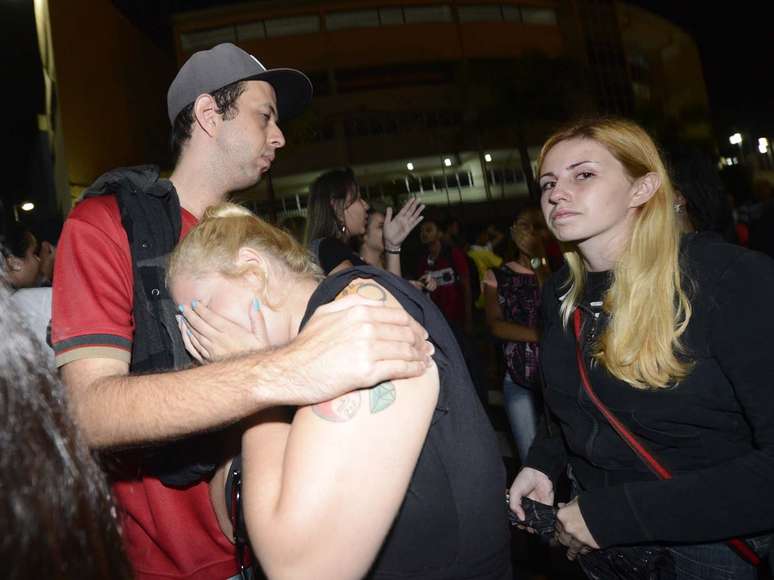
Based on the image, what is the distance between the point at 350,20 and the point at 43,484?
46.2 metres

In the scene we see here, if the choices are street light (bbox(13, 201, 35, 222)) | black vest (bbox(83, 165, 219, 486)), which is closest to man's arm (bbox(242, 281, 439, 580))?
black vest (bbox(83, 165, 219, 486))

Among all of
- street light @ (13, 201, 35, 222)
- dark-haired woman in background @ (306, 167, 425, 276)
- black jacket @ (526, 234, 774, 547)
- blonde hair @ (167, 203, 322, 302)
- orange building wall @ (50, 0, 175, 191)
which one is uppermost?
orange building wall @ (50, 0, 175, 191)

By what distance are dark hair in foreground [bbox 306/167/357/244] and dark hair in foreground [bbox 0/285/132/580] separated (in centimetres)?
323

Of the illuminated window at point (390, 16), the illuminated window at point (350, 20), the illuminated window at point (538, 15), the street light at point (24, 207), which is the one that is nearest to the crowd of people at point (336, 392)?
the street light at point (24, 207)

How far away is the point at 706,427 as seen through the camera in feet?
5.72

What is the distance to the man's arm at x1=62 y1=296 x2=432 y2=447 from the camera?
112 cm

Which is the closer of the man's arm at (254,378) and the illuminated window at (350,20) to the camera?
the man's arm at (254,378)

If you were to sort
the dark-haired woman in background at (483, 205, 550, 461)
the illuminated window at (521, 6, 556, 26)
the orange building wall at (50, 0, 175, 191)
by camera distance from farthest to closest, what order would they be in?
1. the illuminated window at (521, 6, 556, 26)
2. the orange building wall at (50, 0, 175, 191)
3. the dark-haired woman in background at (483, 205, 550, 461)

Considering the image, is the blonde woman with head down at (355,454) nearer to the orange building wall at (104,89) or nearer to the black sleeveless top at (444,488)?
the black sleeveless top at (444,488)

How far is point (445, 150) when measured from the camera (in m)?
44.5

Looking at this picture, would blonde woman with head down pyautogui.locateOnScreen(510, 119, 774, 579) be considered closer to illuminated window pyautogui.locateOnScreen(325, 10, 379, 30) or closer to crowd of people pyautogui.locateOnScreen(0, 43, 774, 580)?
crowd of people pyautogui.locateOnScreen(0, 43, 774, 580)

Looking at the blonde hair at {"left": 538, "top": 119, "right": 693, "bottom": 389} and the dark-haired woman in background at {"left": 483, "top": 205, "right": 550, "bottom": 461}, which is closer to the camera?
A: the blonde hair at {"left": 538, "top": 119, "right": 693, "bottom": 389}

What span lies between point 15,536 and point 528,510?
5.55 feet

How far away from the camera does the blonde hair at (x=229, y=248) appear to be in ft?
4.97
